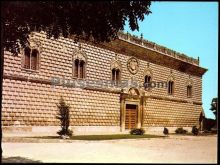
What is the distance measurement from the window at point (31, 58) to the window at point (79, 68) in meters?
3.45

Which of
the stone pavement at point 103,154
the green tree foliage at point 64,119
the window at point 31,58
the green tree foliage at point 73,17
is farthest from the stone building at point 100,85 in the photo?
the green tree foliage at point 73,17

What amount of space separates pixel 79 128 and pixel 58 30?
1534 centimetres

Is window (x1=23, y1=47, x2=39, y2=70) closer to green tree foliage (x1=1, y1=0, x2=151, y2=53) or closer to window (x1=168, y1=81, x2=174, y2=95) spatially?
green tree foliage (x1=1, y1=0, x2=151, y2=53)

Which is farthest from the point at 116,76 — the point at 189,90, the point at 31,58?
the point at 189,90

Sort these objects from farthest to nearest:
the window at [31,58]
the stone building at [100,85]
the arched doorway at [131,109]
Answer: the arched doorway at [131,109]
the window at [31,58]
the stone building at [100,85]

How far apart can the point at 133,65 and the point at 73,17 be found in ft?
69.4

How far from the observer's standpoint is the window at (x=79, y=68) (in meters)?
24.2

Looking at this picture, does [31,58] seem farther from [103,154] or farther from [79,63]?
[103,154]

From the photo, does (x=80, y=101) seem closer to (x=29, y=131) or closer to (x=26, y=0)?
(x=29, y=131)

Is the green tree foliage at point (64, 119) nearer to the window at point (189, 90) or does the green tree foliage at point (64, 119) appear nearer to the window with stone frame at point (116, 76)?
the window with stone frame at point (116, 76)

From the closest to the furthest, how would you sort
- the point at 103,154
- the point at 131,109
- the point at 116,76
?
the point at 103,154 → the point at 116,76 → the point at 131,109

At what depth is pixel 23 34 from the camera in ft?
31.9

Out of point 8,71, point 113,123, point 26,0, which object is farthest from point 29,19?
point 113,123

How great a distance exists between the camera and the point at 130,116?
29750mm
